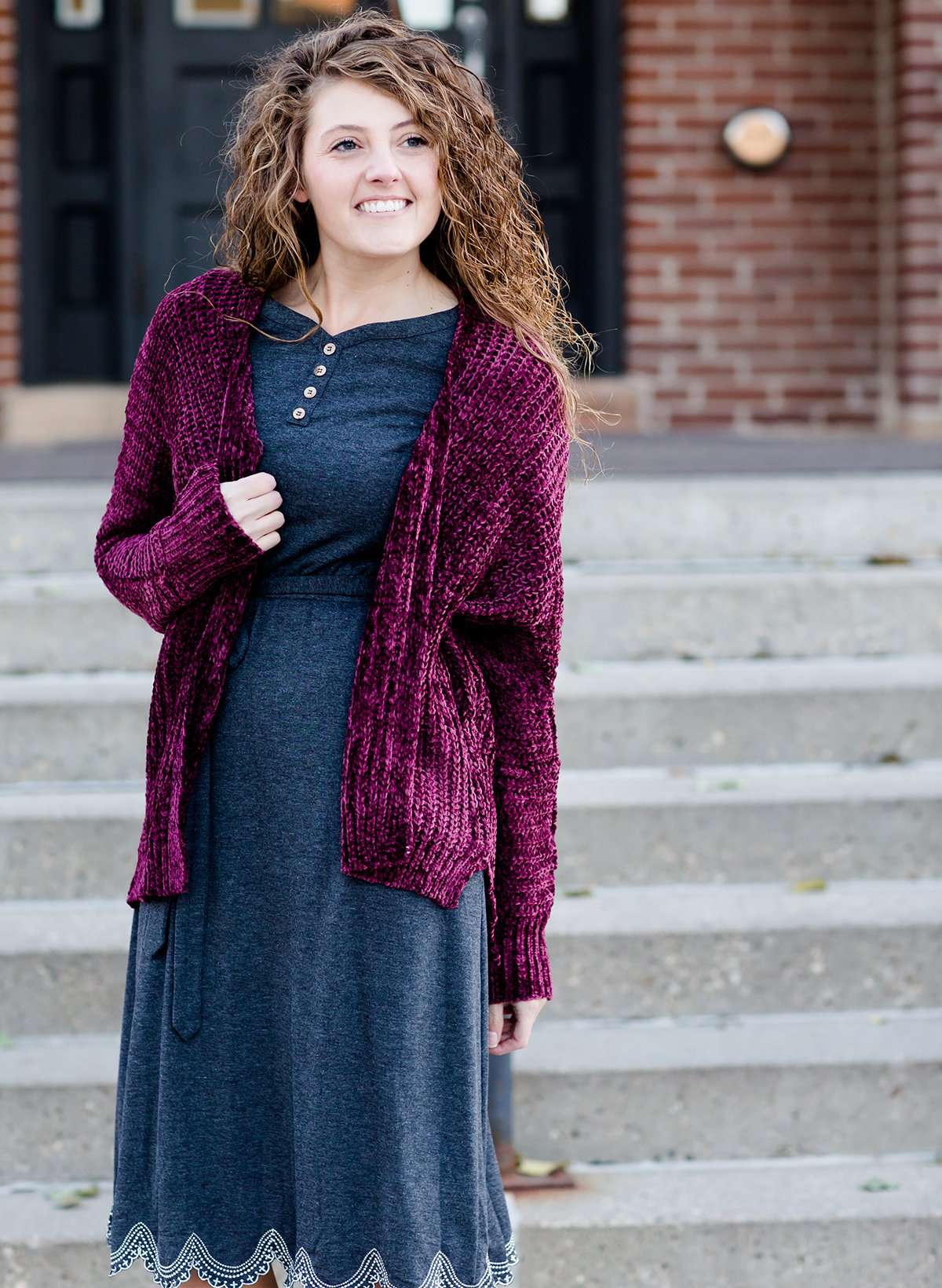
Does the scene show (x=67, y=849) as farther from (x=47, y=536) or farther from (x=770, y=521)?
(x=770, y=521)

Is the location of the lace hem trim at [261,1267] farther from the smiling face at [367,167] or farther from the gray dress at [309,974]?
the smiling face at [367,167]

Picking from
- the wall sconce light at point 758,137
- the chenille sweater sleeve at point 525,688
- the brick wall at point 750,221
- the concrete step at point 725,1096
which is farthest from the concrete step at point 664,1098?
the wall sconce light at point 758,137

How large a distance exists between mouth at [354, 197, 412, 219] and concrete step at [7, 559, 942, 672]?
1919mm

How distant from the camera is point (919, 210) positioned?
20.5 feet

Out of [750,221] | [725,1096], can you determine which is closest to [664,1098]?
[725,1096]

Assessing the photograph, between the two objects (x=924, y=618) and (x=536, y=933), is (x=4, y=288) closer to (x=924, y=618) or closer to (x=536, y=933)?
(x=924, y=618)

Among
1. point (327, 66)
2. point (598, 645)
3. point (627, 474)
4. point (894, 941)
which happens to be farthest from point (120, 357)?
point (327, 66)

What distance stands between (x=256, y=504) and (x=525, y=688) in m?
0.39

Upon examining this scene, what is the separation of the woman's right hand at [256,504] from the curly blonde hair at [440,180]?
21 centimetres

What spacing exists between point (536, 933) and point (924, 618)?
2.11 meters

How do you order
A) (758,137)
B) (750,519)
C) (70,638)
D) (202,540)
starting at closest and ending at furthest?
(202,540), (70,638), (750,519), (758,137)

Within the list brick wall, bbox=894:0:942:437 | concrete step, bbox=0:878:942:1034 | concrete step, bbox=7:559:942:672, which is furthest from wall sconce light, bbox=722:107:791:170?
concrete step, bbox=0:878:942:1034

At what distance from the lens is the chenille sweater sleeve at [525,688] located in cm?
A: 180

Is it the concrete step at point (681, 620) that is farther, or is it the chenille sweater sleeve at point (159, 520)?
the concrete step at point (681, 620)
